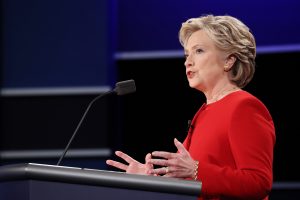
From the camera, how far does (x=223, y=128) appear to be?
1.72 m

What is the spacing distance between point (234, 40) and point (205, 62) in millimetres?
111

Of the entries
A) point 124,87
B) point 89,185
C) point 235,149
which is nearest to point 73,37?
point 124,87

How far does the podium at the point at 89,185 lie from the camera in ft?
4.22

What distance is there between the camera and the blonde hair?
1.88m

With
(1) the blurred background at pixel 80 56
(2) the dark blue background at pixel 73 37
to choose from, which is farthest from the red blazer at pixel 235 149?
(2) the dark blue background at pixel 73 37

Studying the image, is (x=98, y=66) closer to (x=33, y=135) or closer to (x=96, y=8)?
(x=96, y=8)

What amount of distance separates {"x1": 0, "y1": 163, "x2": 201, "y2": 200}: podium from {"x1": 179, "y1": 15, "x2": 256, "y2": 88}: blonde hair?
2.26 feet

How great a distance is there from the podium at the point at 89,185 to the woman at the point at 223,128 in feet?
0.55

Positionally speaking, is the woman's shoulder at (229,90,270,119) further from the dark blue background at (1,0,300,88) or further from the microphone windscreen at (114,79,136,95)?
the dark blue background at (1,0,300,88)

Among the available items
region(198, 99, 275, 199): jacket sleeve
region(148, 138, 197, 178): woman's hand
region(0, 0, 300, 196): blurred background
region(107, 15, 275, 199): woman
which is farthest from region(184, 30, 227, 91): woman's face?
region(0, 0, 300, 196): blurred background

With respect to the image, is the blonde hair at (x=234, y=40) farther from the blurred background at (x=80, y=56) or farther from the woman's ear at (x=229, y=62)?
the blurred background at (x=80, y=56)

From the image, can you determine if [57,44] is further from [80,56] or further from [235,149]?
[235,149]

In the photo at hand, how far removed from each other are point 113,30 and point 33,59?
51cm

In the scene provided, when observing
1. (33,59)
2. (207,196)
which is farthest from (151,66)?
(207,196)
